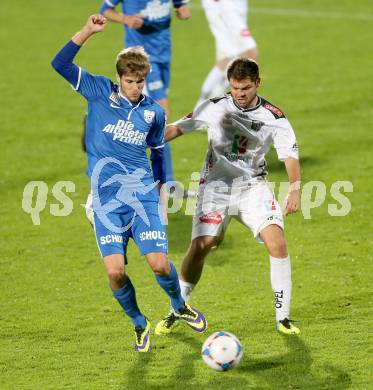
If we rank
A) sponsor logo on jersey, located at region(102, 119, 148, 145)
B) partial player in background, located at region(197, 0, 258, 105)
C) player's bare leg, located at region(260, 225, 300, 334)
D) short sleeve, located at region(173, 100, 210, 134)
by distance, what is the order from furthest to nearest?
partial player in background, located at region(197, 0, 258, 105), short sleeve, located at region(173, 100, 210, 134), player's bare leg, located at region(260, 225, 300, 334), sponsor logo on jersey, located at region(102, 119, 148, 145)

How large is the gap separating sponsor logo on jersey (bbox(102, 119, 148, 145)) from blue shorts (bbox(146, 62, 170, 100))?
378cm

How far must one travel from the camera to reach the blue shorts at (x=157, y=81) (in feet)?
37.0

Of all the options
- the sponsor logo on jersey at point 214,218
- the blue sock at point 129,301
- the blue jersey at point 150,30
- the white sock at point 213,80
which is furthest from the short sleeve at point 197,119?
the white sock at point 213,80

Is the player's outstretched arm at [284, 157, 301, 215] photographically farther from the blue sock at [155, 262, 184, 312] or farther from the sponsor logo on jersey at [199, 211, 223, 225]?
the blue sock at [155, 262, 184, 312]

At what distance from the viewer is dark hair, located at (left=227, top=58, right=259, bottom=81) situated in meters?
7.33

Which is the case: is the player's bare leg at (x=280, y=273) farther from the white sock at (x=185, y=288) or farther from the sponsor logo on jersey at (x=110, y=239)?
the sponsor logo on jersey at (x=110, y=239)

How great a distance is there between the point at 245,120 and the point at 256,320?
65.7 inches

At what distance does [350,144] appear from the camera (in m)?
13.2

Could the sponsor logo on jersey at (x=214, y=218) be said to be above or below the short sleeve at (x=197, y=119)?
below

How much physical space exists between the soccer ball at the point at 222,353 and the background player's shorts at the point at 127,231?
86 cm

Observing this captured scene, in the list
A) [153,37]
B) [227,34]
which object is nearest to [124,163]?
[153,37]

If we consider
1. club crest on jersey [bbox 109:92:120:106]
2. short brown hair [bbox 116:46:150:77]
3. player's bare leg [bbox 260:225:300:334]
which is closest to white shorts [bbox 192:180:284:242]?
player's bare leg [bbox 260:225:300:334]

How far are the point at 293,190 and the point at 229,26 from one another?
708cm

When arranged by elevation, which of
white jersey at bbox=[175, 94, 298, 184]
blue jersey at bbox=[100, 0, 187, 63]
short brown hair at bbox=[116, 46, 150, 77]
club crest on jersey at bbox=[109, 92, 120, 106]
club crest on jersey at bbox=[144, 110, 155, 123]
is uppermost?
blue jersey at bbox=[100, 0, 187, 63]
